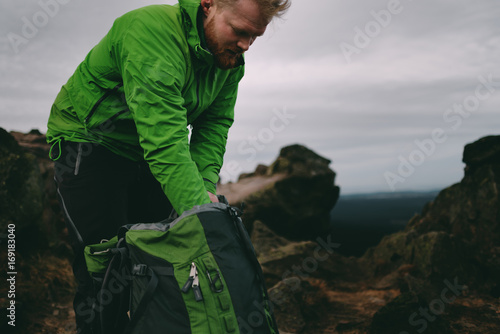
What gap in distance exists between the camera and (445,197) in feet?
27.6

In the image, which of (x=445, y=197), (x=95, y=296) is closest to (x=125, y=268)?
(x=95, y=296)

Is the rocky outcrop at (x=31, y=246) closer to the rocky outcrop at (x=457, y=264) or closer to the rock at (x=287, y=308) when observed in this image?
the rock at (x=287, y=308)

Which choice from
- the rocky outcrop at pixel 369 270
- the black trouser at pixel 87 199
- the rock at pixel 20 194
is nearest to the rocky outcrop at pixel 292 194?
the rocky outcrop at pixel 369 270

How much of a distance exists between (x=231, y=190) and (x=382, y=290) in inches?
224

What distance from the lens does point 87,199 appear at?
2535 mm

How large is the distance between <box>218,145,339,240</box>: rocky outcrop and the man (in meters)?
6.86

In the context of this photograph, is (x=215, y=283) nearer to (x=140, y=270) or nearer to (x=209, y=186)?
(x=140, y=270)

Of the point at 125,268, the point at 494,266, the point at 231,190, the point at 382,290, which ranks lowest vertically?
the point at 382,290

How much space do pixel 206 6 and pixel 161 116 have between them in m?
0.85

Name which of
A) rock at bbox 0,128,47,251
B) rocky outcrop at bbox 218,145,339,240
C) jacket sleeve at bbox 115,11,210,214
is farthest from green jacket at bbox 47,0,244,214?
rocky outcrop at bbox 218,145,339,240

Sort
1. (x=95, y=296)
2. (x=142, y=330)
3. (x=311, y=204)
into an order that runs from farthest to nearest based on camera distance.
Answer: (x=311, y=204)
(x=95, y=296)
(x=142, y=330)

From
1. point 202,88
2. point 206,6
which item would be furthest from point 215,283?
point 206,6

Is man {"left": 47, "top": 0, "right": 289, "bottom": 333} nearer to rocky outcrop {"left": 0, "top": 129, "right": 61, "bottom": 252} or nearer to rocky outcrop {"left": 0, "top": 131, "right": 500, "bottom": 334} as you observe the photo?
rocky outcrop {"left": 0, "top": 131, "right": 500, "bottom": 334}

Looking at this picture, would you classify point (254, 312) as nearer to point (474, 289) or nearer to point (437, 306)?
point (437, 306)
